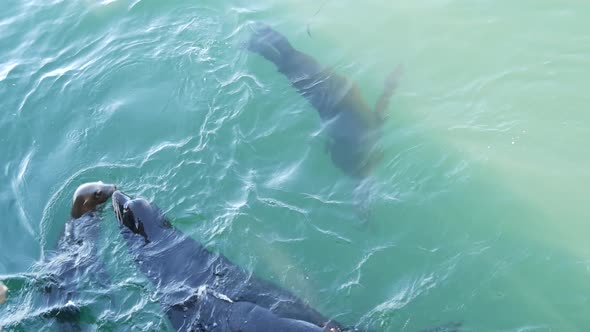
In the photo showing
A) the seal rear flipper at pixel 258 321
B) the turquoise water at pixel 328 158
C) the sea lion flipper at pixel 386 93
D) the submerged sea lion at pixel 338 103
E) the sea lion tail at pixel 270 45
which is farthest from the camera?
the sea lion tail at pixel 270 45

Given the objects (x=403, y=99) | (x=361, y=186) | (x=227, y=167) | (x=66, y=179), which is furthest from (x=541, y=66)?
(x=66, y=179)

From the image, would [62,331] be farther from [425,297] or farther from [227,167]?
[425,297]

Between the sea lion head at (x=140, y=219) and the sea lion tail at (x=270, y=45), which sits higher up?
the sea lion tail at (x=270, y=45)

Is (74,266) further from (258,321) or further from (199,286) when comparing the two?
(258,321)

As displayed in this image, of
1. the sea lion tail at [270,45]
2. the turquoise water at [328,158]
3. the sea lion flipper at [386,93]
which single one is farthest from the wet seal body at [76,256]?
the sea lion flipper at [386,93]

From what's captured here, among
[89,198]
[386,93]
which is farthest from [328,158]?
[89,198]

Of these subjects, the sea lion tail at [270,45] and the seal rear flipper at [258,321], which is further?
the sea lion tail at [270,45]

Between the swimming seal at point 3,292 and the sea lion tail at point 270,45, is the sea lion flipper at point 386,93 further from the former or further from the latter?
the swimming seal at point 3,292

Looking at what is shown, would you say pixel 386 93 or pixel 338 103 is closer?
pixel 386 93
